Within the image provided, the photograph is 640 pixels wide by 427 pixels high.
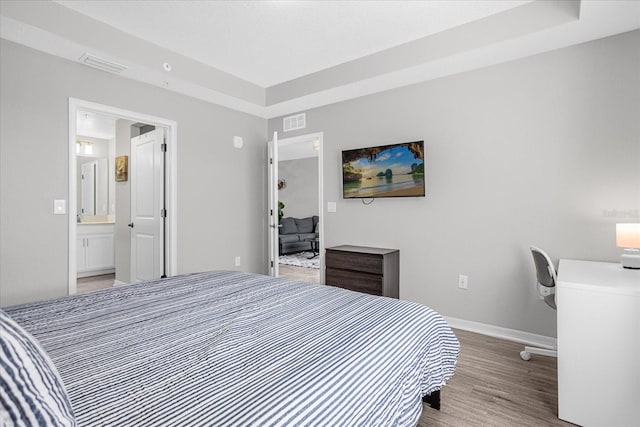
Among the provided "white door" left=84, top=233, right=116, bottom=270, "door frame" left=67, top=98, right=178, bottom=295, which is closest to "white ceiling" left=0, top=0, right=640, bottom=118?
"door frame" left=67, top=98, right=178, bottom=295

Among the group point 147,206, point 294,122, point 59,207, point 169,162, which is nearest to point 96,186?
point 147,206

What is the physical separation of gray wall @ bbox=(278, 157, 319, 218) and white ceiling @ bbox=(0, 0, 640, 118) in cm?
503

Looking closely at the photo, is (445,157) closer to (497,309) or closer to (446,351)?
(497,309)

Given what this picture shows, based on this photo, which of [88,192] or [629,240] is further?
[88,192]

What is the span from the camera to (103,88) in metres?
3.06

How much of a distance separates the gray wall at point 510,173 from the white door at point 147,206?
2.35 meters

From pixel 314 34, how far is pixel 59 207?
8.82 feet

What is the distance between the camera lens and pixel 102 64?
9.48ft

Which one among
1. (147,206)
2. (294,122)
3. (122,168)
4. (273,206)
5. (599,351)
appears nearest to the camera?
(599,351)

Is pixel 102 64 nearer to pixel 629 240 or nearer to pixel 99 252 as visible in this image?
pixel 99 252

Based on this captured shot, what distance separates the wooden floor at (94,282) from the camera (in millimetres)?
4656

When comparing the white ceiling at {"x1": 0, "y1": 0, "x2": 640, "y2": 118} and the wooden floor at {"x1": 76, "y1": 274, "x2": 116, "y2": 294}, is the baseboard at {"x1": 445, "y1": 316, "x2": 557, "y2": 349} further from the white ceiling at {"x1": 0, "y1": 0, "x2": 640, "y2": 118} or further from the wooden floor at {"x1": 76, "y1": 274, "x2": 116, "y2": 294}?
the wooden floor at {"x1": 76, "y1": 274, "x2": 116, "y2": 294}

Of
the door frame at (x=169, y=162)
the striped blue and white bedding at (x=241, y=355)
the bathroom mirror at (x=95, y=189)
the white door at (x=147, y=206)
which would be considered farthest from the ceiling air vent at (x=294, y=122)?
the bathroom mirror at (x=95, y=189)

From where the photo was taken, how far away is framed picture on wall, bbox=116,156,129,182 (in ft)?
15.3
